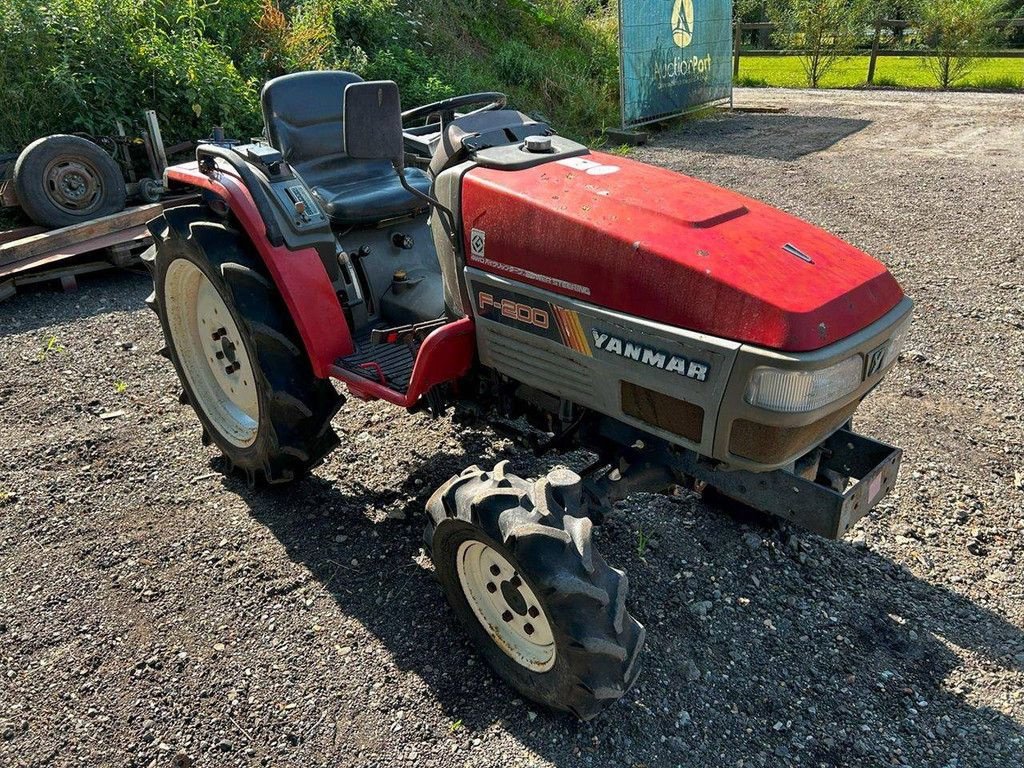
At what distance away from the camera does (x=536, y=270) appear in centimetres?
241

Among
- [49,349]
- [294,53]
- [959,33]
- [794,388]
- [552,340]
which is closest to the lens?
[794,388]

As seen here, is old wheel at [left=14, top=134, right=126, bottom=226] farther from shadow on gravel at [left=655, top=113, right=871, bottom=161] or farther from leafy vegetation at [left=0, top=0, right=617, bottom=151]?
shadow on gravel at [left=655, top=113, right=871, bottom=161]

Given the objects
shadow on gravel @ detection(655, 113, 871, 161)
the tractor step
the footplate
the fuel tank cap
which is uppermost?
the fuel tank cap

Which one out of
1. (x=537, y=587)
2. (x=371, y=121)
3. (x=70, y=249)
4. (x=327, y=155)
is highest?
(x=371, y=121)

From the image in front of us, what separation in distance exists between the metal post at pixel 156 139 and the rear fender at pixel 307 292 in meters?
4.36

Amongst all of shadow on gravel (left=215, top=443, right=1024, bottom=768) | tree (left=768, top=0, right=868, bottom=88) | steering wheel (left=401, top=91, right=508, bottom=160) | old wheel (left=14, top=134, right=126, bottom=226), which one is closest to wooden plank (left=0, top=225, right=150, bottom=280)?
old wheel (left=14, top=134, right=126, bottom=226)

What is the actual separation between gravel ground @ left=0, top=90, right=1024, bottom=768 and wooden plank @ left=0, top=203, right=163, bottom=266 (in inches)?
59.8

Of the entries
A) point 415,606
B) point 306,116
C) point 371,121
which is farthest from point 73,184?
point 415,606

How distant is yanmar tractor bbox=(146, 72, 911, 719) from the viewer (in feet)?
6.91

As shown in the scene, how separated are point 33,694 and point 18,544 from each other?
0.85 meters

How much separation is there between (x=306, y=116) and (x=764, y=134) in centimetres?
910

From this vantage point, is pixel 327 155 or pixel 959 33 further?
pixel 959 33

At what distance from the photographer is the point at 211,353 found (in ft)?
11.8

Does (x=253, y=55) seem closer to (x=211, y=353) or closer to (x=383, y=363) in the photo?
(x=211, y=353)
